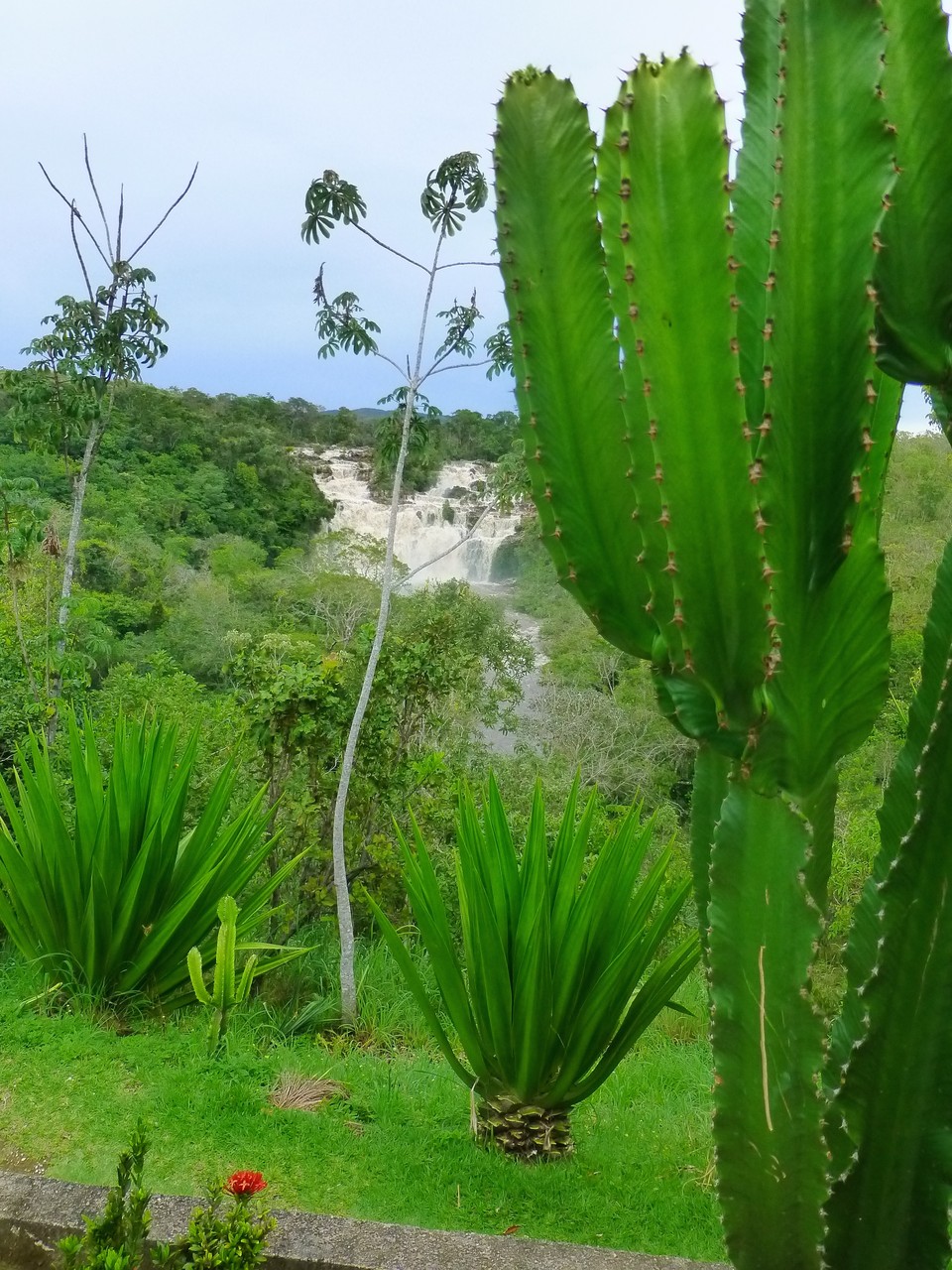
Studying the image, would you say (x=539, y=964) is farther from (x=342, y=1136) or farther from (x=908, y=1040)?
(x=908, y=1040)

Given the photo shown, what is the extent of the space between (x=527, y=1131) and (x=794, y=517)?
170cm

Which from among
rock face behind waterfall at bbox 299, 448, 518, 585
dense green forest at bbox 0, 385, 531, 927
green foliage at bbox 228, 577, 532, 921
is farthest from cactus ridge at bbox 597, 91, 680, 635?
rock face behind waterfall at bbox 299, 448, 518, 585

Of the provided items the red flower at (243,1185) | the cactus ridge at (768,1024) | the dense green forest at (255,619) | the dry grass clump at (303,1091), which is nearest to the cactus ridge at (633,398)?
the cactus ridge at (768,1024)

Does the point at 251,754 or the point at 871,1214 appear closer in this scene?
the point at 871,1214

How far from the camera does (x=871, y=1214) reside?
50.6 inches

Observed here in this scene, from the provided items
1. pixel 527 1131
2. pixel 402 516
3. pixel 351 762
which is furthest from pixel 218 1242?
pixel 402 516

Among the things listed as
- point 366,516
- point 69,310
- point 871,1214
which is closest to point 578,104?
point 871,1214

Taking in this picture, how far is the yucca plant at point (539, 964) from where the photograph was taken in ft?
7.51

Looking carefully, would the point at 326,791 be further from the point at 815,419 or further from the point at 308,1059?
the point at 815,419

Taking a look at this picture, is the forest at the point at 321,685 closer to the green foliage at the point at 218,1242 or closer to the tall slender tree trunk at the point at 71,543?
the tall slender tree trunk at the point at 71,543

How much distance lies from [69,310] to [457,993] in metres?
4.65

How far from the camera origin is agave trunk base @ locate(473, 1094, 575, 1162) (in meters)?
2.31

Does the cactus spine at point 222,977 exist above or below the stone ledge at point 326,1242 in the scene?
below

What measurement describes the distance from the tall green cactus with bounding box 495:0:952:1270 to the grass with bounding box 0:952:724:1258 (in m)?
0.80
